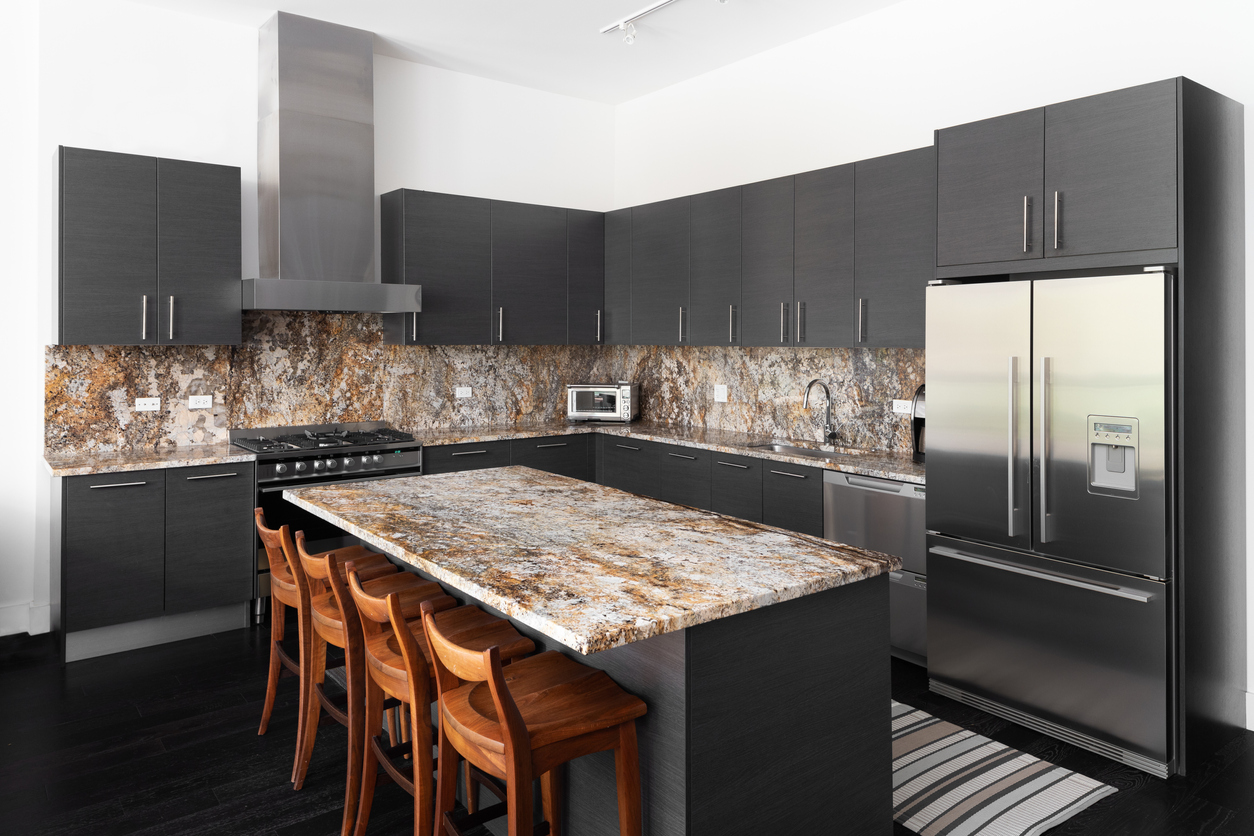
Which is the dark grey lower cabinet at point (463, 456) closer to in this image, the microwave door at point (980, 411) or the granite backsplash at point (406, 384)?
the granite backsplash at point (406, 384)

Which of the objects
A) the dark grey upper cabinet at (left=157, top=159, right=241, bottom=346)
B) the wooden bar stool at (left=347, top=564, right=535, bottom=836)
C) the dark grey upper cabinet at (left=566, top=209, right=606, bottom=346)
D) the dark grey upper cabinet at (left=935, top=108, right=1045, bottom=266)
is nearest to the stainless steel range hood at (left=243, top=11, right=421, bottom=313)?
the dark grey upper cabinet at (left=157, top=159, right=241, bottom=346)

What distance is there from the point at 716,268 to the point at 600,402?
4.68 ft

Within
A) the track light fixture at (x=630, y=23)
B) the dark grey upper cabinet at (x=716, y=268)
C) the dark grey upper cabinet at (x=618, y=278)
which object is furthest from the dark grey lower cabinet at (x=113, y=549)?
the track light fixture at (x=630, y=23)

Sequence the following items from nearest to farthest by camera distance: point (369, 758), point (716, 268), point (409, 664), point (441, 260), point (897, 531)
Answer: point (409, 664) → point (369, 758) → point (897, 531) → point (716, 268) → point (441, 260)

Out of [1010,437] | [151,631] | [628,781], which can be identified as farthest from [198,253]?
[1010,437]

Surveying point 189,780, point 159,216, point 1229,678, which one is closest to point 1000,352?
point 1229,678

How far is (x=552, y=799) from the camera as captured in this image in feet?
6.99

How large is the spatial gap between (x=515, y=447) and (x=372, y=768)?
303 cm

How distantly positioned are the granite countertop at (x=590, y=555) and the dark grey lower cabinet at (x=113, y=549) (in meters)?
1.31

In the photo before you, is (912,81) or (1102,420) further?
(912,81)

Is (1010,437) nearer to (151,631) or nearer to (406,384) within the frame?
(406,384)

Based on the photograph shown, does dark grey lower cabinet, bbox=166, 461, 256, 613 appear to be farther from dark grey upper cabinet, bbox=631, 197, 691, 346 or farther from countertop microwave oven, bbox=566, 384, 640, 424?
dark grey upper cabinet, bbox=631, 197, 691, 346

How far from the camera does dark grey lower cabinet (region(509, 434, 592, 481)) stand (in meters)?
5.42

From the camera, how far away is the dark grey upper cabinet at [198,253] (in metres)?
4.26
